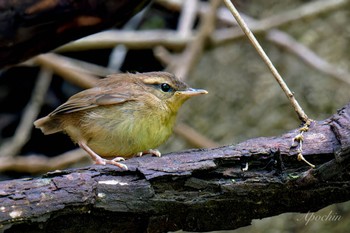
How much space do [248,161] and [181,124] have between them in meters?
2.85

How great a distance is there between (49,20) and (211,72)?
289cm

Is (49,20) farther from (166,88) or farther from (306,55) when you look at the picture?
(306,55)

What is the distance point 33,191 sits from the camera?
245cm

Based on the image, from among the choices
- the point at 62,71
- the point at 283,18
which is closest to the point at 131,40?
the point at 62,71

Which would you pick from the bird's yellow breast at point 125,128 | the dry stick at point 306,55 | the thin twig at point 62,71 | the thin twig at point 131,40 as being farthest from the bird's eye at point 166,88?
the dry stick at point 306,55

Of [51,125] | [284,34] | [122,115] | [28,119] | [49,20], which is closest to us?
[49,20]

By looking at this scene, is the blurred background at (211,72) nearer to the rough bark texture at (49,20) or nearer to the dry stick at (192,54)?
the dry stick at (192,54)

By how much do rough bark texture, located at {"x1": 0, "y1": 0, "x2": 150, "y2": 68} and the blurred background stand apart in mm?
1756

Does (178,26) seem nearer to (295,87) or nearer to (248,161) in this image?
(295,87)

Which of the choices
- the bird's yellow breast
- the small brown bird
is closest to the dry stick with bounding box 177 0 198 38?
the small brown bird

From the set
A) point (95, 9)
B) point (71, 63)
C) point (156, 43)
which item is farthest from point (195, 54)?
point (95, 9)

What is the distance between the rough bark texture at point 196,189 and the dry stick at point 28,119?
8.51 ft

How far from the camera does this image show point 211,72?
19.4 feet

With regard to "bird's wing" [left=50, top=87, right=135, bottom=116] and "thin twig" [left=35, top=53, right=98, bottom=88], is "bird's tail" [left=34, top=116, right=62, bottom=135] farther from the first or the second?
"thin twig" [left=35, top=53, right=98, bottom=88]
